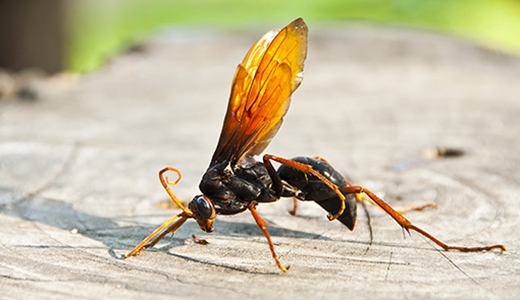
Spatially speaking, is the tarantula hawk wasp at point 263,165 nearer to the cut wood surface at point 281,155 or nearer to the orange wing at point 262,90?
the orange wing at point 262,90

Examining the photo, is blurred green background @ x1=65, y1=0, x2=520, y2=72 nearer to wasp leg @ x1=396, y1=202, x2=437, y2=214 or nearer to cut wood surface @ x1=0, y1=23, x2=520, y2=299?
cut wood surface @ x1=0, y1=23, x2=520, y2=299

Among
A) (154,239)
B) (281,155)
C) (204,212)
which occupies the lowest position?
(281,155)

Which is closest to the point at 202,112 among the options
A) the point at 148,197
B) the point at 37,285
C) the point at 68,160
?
the point at 68,160

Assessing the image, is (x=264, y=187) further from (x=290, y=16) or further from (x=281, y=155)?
(x=290, y=16)

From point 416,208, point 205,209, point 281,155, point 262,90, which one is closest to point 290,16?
point 281,155

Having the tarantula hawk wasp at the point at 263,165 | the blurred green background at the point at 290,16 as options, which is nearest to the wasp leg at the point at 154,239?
the tarantula hawk wasp at the point at 263,165
